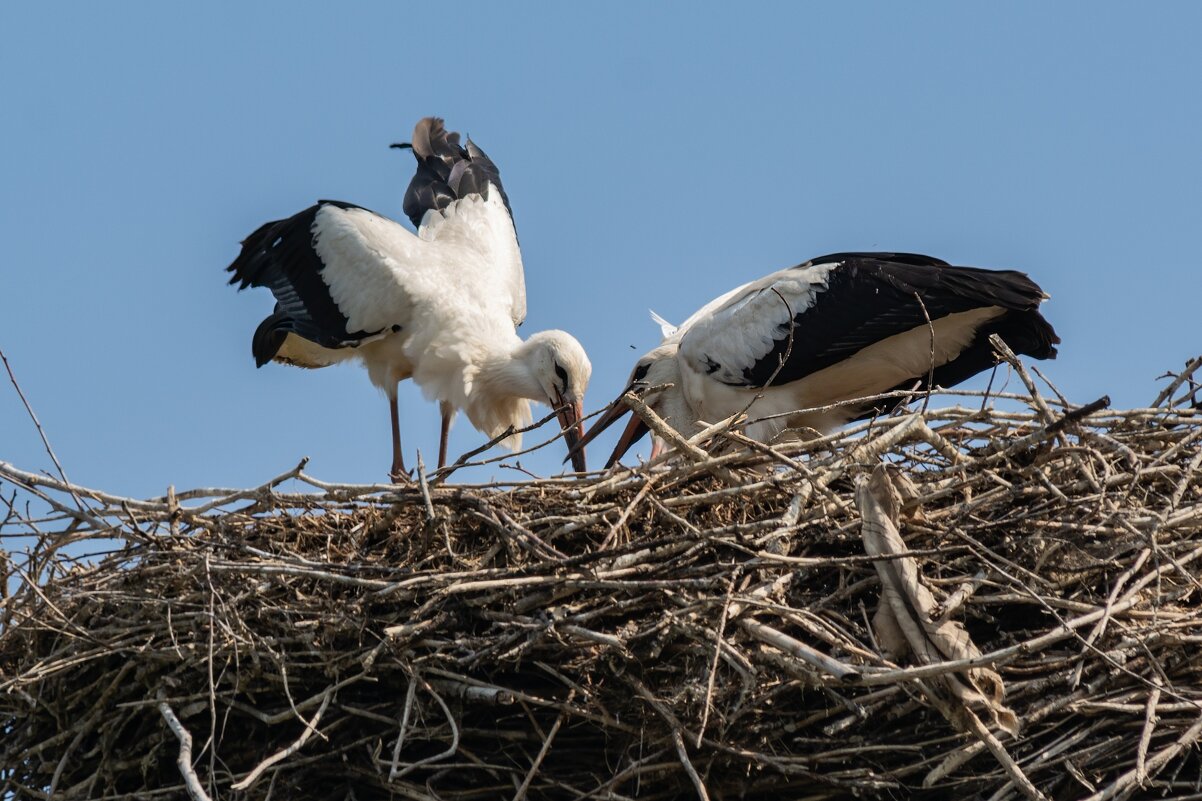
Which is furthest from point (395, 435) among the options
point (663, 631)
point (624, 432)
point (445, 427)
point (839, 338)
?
point (663, 631)

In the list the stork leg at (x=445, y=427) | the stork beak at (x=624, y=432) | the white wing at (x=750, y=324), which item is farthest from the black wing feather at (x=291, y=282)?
the white wing at (x=750, y=324)

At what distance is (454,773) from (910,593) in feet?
4.02

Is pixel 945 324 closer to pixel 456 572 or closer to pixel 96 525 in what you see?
pixel 456 572

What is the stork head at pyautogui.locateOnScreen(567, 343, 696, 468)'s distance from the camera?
271 inches

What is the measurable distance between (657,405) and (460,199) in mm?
1815

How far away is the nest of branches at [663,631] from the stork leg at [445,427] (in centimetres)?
278

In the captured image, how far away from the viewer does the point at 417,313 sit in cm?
734

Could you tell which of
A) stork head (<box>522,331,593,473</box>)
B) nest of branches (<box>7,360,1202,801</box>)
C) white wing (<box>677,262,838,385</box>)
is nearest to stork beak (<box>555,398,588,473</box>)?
stork head (<box>522,331,593,473</box>)

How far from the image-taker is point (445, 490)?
4512 mm

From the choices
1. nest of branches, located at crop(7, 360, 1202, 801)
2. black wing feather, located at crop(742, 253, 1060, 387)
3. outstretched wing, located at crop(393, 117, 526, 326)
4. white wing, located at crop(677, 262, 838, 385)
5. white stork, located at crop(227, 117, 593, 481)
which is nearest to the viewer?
nest of branches, located at crop(7, 360, 1202, 801)

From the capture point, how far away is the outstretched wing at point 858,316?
6.19 metres

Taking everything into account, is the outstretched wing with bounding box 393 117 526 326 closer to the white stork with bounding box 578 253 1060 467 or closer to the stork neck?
the stork neck

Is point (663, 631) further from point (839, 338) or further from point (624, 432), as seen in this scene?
point (624, 432)

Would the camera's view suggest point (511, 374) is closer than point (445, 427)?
Yes
